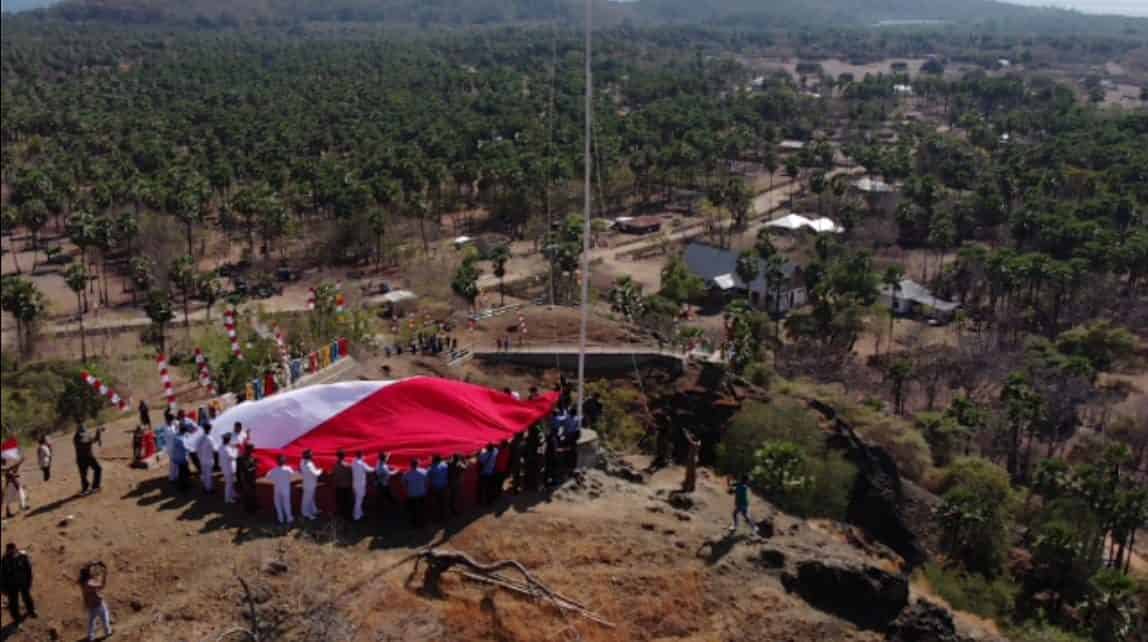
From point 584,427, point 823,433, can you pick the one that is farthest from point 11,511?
point 823,433

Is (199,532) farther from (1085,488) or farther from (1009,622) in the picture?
(1085,488)

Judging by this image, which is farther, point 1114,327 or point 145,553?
point 1114,327

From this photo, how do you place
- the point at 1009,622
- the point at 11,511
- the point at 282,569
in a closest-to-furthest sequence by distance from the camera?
the point at 282,569
the point at 11,511
the point at 1009,622

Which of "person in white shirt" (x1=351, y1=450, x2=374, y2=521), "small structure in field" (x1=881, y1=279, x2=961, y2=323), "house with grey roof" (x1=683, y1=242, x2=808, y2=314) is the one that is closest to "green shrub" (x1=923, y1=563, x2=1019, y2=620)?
"person in white shirt" (x1=351, y1=450, x2=374, y2=521)

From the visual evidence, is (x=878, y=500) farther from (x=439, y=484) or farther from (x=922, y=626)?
(x=439, y=484)

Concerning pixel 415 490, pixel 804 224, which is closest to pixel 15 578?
pixel 415 490

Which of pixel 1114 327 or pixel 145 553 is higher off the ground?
pixel 145 553
